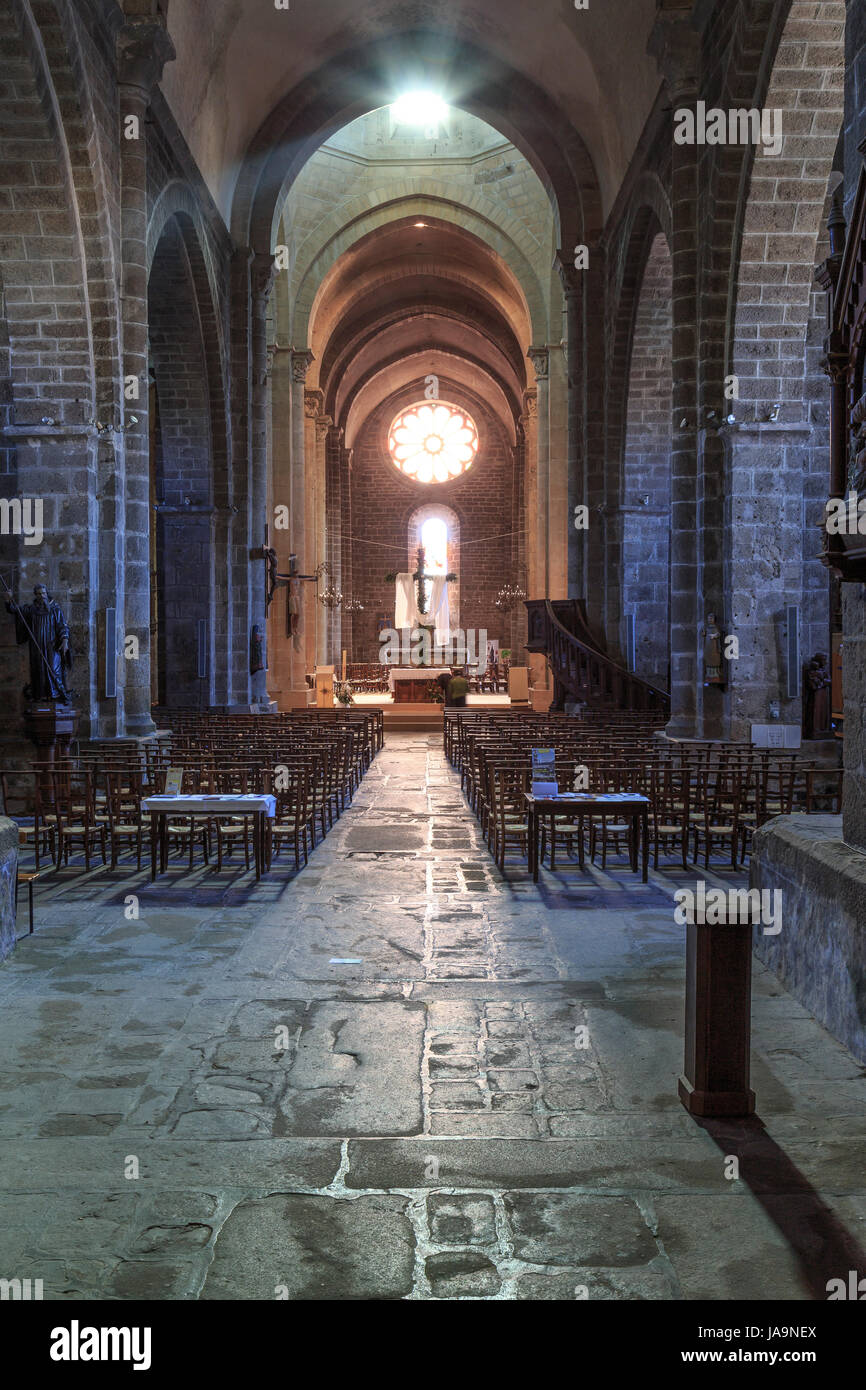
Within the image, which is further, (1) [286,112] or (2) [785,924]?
(1) [286,112]

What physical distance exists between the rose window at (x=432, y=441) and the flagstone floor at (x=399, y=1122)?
120 ft

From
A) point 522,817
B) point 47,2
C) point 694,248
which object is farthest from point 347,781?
point 47,2

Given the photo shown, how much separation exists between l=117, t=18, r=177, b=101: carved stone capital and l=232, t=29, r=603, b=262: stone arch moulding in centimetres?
732

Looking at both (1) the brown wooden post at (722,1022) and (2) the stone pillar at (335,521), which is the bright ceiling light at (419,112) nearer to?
(2) the stone pillar at (335,521)

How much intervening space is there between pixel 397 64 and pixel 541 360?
26.8ft

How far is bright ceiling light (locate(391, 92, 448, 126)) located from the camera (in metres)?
27.1

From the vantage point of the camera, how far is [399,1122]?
386cm

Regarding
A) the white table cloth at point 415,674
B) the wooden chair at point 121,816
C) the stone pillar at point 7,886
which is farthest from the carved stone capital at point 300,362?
the stone pillar at point 7,886

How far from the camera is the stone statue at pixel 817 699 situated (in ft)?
41.0

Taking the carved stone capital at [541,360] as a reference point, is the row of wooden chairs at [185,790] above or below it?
below

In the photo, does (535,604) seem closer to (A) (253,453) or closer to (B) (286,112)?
(A) (253,453)

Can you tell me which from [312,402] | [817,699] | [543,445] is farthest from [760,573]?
[312,402]

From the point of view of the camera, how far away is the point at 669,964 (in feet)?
19.3

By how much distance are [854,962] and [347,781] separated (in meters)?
9.47
